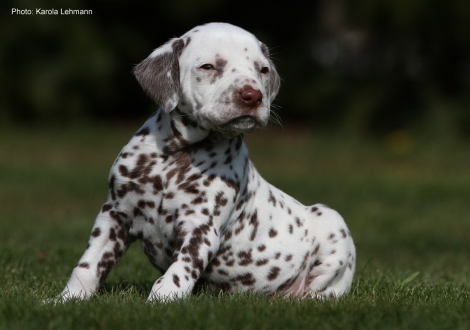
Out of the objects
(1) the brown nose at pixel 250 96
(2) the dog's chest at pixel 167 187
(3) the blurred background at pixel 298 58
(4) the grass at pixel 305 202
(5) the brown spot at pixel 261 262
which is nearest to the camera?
(4) the grass at pixel 305 202

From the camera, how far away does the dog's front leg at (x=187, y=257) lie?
15.8ft

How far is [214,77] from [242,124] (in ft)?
1.20

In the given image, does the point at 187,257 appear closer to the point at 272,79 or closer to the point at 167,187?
the point at 167,187

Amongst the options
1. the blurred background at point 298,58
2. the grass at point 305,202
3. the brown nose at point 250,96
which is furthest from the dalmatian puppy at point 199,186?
the blurred background at point 298,58

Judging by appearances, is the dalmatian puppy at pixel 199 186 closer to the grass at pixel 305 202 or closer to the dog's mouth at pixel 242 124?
the dog's mouth at pixel 242 124

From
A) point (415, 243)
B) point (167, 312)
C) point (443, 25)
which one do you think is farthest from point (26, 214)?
point (443, 25)

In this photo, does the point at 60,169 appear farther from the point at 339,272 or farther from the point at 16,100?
the point at 339,272

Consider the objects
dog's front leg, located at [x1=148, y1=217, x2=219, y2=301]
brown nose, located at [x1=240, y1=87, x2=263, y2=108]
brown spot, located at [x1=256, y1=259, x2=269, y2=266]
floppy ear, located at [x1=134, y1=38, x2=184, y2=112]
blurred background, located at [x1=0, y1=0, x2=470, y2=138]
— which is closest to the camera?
dog's front leg, located at [x1=148, y1=217, x2=219, y2=301]

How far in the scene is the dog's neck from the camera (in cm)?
527

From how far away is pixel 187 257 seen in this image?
4.91m

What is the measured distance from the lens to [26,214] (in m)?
12.2

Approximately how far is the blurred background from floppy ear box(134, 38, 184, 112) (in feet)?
49.3

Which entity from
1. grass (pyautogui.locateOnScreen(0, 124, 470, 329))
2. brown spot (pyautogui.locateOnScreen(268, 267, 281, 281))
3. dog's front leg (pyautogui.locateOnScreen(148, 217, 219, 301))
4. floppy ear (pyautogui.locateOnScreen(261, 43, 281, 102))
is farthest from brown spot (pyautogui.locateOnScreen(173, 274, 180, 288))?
floppy ear (pyautogui.locateOnScreen(261, 43, 281, 102))

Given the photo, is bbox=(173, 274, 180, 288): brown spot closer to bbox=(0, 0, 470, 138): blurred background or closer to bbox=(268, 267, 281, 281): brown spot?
bbox=(268, 267, 281, 281): brown spot
